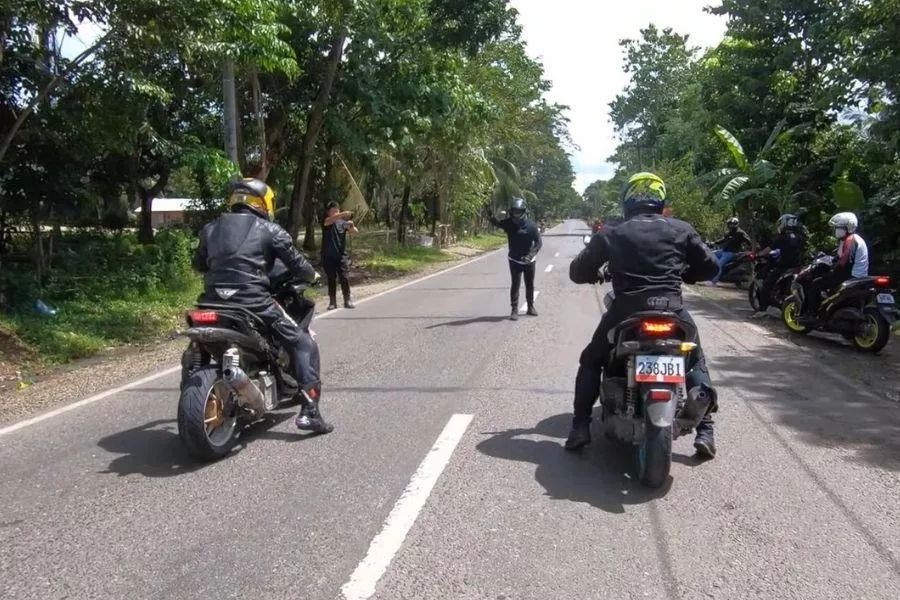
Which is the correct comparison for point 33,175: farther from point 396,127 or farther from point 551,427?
point 551,427

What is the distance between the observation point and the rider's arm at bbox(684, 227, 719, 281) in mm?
4809

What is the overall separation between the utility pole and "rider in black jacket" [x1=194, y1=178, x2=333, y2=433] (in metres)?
7.87

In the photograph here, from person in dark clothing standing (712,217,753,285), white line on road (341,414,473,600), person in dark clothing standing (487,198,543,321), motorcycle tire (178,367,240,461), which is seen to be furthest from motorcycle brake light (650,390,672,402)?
person in dark clothing standing (712,217,753,285)

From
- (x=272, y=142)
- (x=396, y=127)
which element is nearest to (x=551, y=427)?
(x=396, y=127)

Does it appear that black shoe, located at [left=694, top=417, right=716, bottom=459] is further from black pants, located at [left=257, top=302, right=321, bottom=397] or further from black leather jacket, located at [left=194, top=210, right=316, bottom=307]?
black leather jacket, located at [left=194, top=210, right=316, bottom=307]

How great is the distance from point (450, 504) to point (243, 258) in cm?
231

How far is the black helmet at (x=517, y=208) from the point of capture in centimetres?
1124

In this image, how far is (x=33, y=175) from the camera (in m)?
13.0

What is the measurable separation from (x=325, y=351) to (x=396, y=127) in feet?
32.7

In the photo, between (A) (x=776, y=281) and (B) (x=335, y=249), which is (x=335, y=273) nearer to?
(B) (x=335, y=249)

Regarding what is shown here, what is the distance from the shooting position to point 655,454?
171 inches

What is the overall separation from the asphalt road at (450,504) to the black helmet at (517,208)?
4718mm

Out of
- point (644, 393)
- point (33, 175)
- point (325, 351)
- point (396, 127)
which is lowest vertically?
point (325, 351)

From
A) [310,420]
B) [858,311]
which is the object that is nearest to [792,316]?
[858,311]
